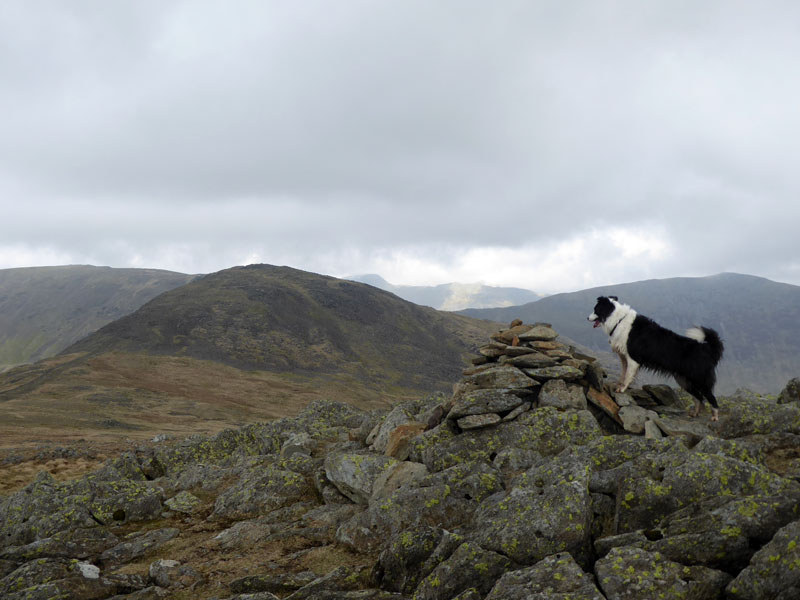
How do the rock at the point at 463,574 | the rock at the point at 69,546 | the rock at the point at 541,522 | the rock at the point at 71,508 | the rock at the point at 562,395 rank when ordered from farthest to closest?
1. the rock at the point at 562,395
2. the rock at the point at 71,508
3. the rock at the point at 69,546
4. the rock at the point at 541,522
5. the rock at the point at 463,574

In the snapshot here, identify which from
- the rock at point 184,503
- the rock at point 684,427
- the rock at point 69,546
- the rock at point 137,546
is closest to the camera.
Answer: the rock at point 69,546

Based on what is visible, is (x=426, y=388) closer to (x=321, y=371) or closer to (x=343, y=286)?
(x=321, y=371)

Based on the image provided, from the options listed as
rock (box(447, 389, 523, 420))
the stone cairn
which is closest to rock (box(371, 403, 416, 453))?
the stone cairn

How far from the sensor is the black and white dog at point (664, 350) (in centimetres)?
1337

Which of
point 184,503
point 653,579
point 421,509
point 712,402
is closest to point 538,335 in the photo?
point 712,402

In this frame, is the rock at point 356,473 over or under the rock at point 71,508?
over

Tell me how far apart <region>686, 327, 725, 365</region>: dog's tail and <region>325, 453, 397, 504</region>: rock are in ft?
32.6

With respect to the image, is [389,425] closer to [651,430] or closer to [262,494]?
[262,494]

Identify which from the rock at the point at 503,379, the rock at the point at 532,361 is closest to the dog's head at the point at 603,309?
the rock at the point at 532,361

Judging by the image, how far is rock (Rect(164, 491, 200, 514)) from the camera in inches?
552

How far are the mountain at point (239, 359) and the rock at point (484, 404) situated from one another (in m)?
48.3

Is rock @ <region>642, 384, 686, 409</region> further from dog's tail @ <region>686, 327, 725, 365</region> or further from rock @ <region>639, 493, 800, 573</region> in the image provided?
rock @ <region>639, 493, 800, 573</region>

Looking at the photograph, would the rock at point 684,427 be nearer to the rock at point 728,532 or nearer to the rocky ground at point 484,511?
the rocky ground at point 484,511

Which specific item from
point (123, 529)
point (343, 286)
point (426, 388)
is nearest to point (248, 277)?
point (343, 286)
